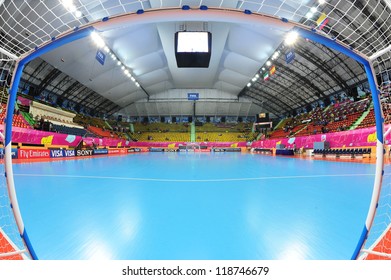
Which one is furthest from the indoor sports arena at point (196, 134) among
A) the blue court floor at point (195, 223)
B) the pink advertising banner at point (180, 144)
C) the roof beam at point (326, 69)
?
the pink advertising banner at point (180, 144)

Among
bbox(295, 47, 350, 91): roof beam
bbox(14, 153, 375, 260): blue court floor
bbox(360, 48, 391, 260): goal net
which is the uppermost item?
bbox(295, 47, 350, 91): roof beam

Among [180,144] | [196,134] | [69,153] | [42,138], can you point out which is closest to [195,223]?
[42,138]

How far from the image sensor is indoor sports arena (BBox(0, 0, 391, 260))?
5.22ft

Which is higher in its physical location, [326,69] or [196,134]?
[326,69]

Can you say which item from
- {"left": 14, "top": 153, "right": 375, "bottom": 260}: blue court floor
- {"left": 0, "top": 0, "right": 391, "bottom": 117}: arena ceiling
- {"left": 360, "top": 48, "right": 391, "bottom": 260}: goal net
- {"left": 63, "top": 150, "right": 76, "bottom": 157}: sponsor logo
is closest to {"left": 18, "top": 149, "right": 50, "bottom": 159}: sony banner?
{"left": 63, "top": 150, "right": 76, "bottom": 157}: sponsor logo

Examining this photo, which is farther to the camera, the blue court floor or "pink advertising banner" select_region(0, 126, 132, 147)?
"pink advertising banner" select_region(0, 126, 132, 147)

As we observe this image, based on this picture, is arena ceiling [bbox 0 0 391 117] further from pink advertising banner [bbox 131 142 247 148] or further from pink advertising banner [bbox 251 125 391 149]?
pink advertising banner [bbox 131 142 247 148]

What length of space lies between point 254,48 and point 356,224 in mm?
18713

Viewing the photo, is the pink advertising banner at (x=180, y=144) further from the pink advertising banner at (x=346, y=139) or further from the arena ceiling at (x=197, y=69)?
the pink advertising banner at (x=346, y=139)

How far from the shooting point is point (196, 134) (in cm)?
3916

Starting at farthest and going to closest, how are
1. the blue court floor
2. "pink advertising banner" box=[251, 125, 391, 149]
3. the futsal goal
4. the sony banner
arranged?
the futsal goal, "pink advertising banner" box=[251, 125, 391, 149], the sony banner, the blue court floor

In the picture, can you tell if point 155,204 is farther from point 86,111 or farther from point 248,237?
point 86,111

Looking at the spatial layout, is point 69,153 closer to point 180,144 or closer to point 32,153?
point 32,153

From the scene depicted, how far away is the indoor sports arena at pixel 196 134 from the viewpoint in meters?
1.59
